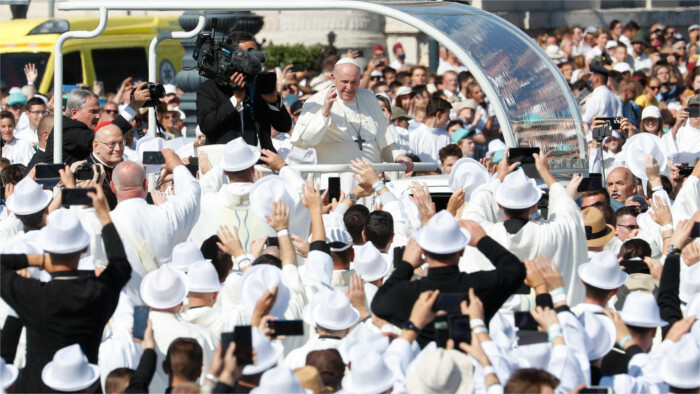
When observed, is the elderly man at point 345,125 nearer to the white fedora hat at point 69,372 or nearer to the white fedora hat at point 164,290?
the white fedora hat at point 164,290

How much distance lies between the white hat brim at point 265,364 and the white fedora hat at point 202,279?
3.17 ft

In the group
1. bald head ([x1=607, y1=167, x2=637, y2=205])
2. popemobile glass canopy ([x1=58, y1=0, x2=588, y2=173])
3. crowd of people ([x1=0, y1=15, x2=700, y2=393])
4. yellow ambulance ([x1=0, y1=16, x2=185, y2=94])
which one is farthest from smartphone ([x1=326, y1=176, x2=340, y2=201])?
yellow ambulance ([x1=0, y1=16, x2=185, y2=94])

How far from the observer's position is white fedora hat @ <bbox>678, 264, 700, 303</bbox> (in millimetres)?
6859

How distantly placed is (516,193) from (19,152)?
22.9 ft

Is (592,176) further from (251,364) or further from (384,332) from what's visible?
(251,364)

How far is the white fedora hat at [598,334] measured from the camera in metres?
5.63

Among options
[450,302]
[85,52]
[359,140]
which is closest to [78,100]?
[359,140]

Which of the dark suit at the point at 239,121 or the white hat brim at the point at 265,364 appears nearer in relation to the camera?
the white hat brim at the point at 265,364

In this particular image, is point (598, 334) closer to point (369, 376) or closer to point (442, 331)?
point (442, 331)

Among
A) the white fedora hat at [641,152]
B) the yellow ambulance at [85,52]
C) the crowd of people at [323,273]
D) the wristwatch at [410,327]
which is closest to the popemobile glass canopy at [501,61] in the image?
the crowd of people at [323,273]

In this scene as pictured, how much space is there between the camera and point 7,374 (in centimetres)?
556

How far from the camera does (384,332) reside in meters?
6.03

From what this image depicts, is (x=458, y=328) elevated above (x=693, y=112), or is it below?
above

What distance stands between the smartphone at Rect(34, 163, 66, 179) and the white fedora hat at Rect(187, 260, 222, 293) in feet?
5.12
